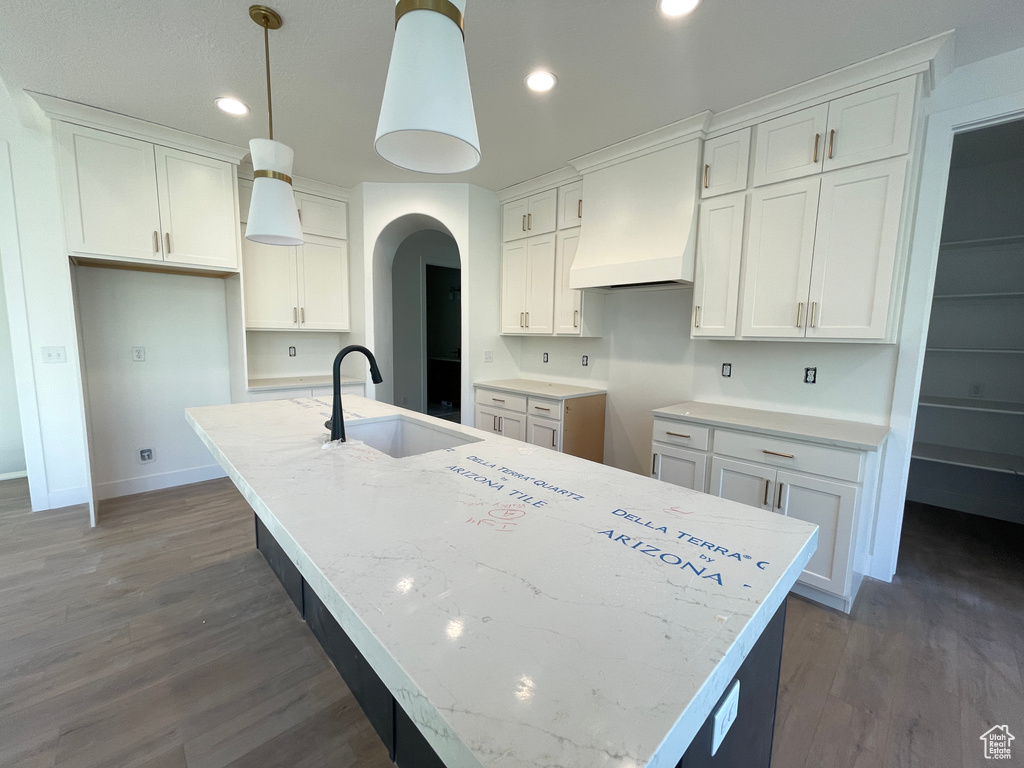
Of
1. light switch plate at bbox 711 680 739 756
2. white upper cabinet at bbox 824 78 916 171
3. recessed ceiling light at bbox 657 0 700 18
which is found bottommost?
light switch plate at bbox 711 680 739 756

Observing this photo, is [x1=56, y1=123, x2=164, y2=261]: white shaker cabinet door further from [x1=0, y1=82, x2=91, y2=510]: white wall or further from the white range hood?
the white range hood

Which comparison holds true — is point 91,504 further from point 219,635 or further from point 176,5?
point 176,5

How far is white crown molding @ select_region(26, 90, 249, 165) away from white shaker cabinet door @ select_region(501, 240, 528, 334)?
215cm

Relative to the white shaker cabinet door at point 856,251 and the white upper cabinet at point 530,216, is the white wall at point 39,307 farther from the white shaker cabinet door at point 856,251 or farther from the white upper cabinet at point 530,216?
the white shaker cabinet door at point 856,251

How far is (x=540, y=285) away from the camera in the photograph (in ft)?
12.0

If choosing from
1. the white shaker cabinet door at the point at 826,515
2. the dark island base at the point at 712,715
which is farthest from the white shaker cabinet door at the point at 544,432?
→ the dark island base at the point at 712,715

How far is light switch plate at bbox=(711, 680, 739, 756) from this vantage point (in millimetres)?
745

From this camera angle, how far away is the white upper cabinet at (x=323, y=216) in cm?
370

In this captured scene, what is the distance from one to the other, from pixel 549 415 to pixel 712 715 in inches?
101

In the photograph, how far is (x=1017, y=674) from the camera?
1683mm

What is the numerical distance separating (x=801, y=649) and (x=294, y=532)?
6.91 ft

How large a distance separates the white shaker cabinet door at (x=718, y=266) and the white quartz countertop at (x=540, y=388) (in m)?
1.00

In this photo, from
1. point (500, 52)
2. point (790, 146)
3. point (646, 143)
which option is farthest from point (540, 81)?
point (790, 146)
